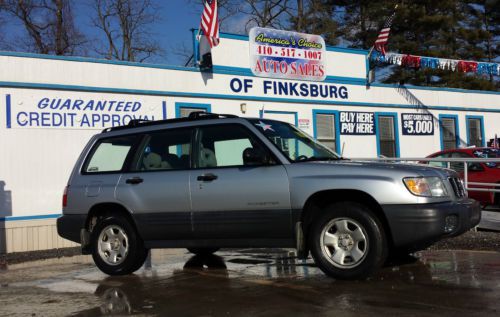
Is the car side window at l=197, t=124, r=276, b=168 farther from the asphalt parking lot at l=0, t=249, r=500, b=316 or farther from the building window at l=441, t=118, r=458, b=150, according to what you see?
the building window at l=441, t=118, r=458, b=150

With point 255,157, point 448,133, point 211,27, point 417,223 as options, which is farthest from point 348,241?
point 448,133

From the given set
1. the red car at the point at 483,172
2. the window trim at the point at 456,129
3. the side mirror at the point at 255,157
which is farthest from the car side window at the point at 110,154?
the window trim at the point at 456,129

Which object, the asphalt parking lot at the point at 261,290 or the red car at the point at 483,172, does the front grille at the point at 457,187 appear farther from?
the red car at the point at 483,172

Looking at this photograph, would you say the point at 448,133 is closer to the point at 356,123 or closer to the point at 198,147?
the point at 356,123

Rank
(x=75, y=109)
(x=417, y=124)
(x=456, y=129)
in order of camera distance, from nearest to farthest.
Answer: (x=75, y=109) < (x=417, y=124) < (x=456, y=129)

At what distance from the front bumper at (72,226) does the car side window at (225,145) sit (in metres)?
1.89

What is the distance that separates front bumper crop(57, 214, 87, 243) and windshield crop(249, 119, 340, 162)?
8.74ft

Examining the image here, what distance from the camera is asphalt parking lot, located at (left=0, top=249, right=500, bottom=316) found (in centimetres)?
516

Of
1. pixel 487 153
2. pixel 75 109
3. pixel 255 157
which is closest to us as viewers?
pixel 255 157

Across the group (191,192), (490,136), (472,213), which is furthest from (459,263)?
(490,136)

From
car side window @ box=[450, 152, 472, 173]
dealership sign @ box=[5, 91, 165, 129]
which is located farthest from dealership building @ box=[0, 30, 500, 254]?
car side window @ box=[450, 152, 472, 173]

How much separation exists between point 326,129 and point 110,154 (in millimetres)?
10546

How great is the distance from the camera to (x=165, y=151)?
7375mm

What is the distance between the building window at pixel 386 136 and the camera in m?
18.8
